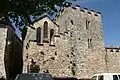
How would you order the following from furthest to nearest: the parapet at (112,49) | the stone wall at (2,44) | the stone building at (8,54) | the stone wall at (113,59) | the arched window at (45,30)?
1. the arched window at (45,30)
2. the parapet at (112,49)
3. the stone wall at (113,59)
4. the stone building at (8,54)
5. the stone wall at (2,44)

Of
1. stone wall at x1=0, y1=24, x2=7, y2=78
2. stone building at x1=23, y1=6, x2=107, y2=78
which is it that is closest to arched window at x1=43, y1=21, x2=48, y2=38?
stone building at x1=23, y1=6, x2=107, y2=78

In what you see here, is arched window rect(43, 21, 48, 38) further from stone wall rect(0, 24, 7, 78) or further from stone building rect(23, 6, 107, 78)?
stone wall rect(0, 24, 7, 78)

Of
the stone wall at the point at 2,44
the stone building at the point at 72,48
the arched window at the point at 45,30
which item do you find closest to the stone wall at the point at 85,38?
the stone building at the point at 72,48

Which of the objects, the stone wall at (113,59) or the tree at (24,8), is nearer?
the tree at (24,8)

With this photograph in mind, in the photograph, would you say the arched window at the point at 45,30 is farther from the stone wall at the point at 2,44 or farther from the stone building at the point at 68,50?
the stone wall at the point at 2,44

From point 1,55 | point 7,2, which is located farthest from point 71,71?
point 7,2

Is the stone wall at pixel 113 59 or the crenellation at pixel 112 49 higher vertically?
the crenellation at pixel 112 49

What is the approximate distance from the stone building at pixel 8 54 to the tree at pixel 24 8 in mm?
10336

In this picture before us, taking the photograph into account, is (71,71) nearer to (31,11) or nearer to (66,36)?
(66,36)

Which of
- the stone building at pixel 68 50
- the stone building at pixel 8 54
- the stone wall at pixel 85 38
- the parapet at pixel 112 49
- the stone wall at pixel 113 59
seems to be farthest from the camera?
the parapet at pixel 112 49

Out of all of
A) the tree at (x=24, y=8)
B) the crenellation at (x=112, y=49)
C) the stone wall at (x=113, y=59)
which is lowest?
the stone wall at (x=113, y=59)

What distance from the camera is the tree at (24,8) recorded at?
51.4ft

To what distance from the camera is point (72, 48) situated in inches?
1139

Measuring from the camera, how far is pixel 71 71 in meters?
28.1
